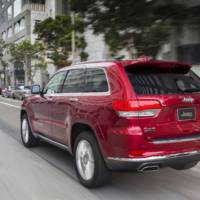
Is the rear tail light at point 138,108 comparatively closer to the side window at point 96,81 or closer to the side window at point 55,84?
the side window at point 96,81

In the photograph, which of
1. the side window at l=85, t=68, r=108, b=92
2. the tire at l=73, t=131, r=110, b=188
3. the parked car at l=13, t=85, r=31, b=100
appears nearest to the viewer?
the tire at l=73, t=131, r=110, b=188

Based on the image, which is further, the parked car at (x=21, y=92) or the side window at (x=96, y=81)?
the parked car at (x=21, y=92)

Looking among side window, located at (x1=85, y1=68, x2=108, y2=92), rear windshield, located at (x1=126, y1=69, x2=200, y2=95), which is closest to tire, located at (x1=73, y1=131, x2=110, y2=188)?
side window, located at (x1=85, y1=68, x2=108, y2=92)

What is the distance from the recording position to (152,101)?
530 centimetres

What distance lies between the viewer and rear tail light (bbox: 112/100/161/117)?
5.25 meters

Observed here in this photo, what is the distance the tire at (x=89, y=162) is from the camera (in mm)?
5723

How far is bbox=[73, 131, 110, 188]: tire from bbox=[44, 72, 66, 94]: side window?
1412 mm

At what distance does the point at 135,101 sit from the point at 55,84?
2.65m

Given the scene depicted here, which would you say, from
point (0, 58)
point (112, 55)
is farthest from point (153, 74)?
point (0, 58)

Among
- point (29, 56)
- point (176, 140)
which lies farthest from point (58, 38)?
point (176, 140)

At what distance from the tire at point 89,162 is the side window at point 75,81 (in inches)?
31.1

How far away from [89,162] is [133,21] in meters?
2.62

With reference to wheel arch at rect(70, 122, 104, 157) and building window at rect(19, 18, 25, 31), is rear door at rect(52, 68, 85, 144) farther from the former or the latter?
building window at rect(19, 18, 25, 31)

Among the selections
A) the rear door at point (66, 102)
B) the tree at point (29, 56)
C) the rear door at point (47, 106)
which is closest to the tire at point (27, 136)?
the rear door at point (47, 106)
